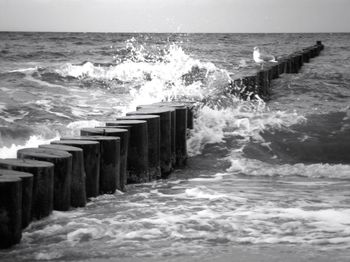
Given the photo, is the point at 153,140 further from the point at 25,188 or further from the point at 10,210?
the point at 10,210

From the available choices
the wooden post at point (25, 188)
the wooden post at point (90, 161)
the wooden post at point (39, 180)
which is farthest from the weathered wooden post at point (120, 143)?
the wooden post at point (25, 188)

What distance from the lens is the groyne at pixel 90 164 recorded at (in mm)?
3898

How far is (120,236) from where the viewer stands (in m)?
4.16

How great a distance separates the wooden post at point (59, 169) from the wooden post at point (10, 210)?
686 mm

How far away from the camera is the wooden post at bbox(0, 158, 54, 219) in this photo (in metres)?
4.21

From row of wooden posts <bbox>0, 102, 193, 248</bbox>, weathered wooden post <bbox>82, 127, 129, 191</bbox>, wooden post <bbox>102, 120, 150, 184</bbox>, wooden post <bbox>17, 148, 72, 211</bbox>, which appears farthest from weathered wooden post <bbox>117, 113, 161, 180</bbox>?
wooden post <bbox>17, 148, 72, 211</bbox>

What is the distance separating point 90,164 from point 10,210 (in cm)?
133

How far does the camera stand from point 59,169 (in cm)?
452

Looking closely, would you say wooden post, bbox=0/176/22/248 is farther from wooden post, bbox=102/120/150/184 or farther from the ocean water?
wooden post, bbox=102/120/150/184

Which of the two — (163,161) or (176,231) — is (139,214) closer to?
(176,231)

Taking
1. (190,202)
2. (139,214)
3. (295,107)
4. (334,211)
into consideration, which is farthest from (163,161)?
(295,107)

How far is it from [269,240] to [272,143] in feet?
14.7

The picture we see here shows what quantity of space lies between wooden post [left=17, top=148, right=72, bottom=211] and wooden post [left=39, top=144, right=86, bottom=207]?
0.13 meters

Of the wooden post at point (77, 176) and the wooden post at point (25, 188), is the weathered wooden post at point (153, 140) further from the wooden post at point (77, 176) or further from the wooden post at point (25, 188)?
the wooden post at point (25, 188)
